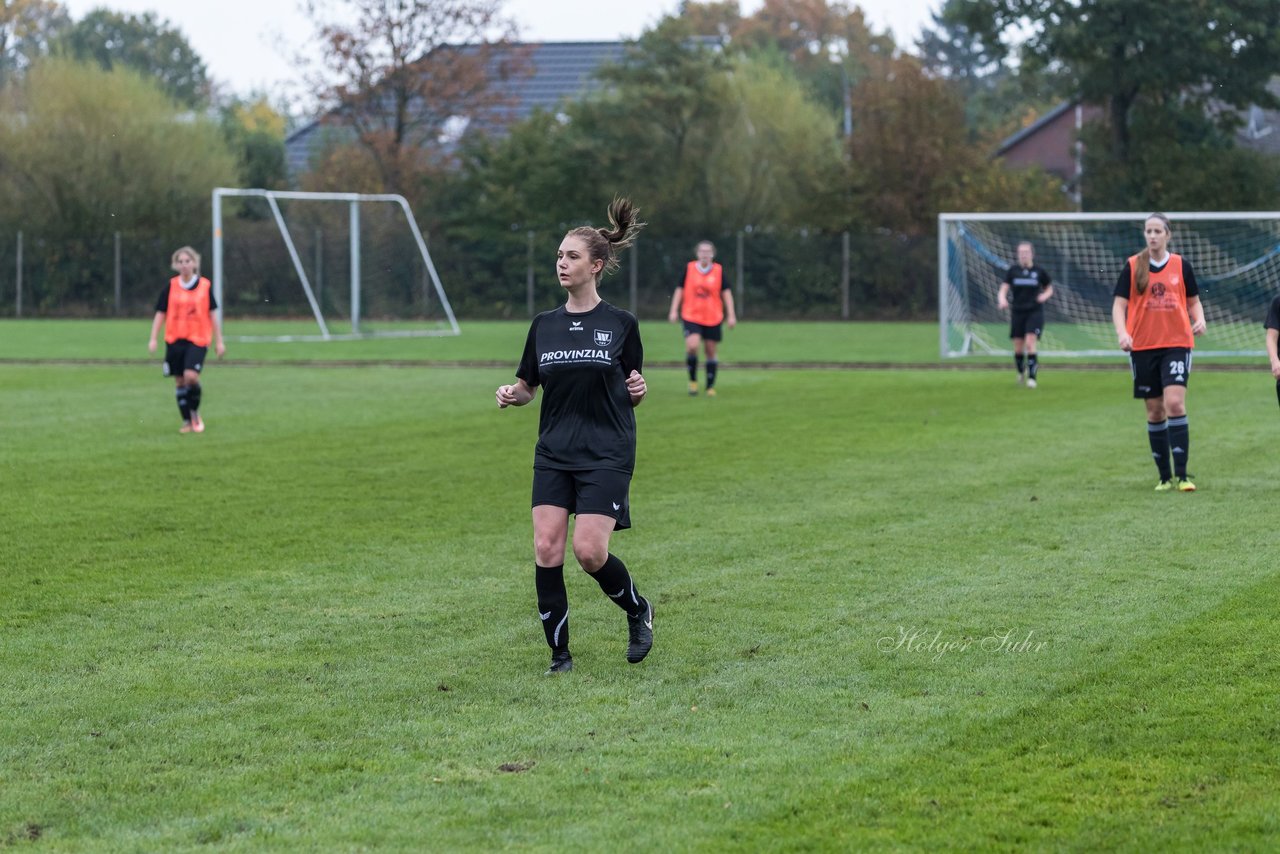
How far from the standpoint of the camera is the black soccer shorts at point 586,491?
6648mm

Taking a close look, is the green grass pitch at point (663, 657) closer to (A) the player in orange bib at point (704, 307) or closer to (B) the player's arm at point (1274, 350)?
(B) the player's arm at point (1274, 350)

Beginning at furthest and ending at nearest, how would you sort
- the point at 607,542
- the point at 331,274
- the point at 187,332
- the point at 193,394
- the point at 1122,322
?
the point at 331,274 → the point at 193,394 → the point at 187,332 → the point at 1122,322 → the point at 607,542

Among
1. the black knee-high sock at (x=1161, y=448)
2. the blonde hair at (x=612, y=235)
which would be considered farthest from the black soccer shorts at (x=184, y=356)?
the blonde hair at (x=612, y=235)

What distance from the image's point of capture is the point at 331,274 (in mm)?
35594

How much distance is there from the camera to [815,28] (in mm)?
94750

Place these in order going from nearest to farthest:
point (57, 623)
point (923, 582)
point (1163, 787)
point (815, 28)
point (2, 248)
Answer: point (1163, 787), point (57, 623), point (923, 582), point (2, 248), point (815, 28)

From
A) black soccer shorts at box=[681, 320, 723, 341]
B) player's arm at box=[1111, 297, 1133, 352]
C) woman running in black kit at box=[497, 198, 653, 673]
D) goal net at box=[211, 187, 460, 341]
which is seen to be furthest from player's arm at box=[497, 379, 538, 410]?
goal net at box=[211, 187, 460, 341]

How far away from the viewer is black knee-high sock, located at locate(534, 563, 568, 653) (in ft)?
21.7

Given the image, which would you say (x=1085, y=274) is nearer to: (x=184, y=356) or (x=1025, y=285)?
(x=1025, y=285)

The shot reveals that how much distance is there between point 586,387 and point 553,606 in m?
0.92

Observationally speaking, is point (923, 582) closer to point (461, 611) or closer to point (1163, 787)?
point (461, 611)

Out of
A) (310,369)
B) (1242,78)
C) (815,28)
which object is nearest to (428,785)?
(310,369)

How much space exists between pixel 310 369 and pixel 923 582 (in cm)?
1883

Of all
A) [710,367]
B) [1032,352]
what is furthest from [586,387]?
[1032,352]
